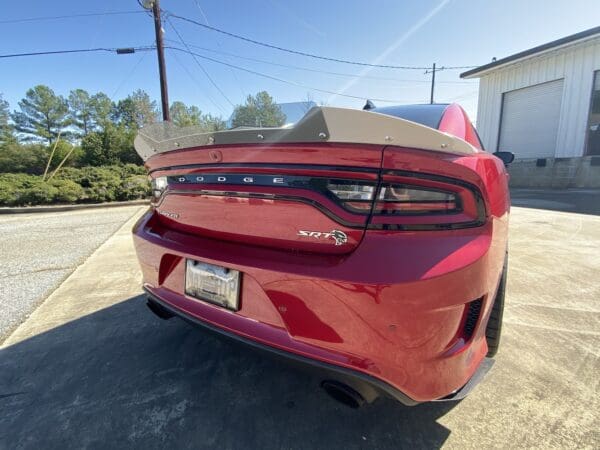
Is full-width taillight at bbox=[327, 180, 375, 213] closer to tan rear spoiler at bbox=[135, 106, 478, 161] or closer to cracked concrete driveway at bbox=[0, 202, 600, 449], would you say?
tan rear spoiler at bbox=[135, 106, 478, 161]

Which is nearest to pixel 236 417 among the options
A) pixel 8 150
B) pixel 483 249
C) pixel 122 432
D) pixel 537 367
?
pixel 122 432

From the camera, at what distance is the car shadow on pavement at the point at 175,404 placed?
1425mm

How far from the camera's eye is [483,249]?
112 cm

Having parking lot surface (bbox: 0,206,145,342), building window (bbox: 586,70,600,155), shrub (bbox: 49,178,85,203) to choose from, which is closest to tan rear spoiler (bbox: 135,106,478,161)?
parking lot surface (bbox: 0,206,145,342)

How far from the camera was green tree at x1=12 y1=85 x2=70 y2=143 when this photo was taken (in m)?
52.8

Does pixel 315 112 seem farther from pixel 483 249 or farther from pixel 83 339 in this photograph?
pixel 83 339

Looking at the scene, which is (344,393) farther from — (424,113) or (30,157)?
(30,157)

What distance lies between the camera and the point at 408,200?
3.66ft

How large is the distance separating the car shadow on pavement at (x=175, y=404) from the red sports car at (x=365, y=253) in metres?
0.30

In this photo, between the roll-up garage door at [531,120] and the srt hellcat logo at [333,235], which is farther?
the roll-up garage door at [531,120]

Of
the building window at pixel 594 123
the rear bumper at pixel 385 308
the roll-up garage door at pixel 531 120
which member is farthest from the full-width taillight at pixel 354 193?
the roll-up garage door at pixel 531 120

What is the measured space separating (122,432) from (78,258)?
3.41 metres

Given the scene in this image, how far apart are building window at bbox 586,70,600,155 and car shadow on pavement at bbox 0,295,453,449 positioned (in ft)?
51.7

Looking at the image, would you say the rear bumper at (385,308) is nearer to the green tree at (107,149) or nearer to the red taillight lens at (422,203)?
the red taillight lens at (422,203)
